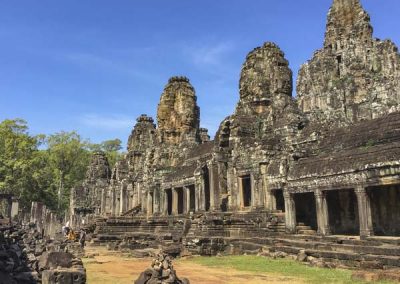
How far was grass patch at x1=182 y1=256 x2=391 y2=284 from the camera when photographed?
11.4 meters

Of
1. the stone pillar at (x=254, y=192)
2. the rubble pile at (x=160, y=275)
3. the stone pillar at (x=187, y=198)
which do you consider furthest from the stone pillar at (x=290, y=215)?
the stone pillar at (x=187, y=198)

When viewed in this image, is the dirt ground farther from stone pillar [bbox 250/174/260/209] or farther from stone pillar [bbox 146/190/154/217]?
stone pillar [bbox 146/190/154/217]

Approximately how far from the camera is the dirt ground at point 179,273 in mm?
11570

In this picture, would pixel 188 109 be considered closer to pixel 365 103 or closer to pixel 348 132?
pixel 365 103

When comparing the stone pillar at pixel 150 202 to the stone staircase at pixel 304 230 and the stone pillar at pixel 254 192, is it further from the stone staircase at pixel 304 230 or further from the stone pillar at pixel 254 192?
the stone staircase at pixel 304 230

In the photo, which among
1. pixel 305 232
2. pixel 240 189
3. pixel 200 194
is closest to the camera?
pixel 305 232

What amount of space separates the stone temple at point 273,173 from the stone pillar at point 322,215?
42mm

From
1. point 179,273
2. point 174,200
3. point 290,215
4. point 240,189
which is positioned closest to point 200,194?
point 240,189

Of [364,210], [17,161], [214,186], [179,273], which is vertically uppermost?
[17,161]

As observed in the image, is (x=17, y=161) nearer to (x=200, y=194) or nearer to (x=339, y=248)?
(x=200, y=194)

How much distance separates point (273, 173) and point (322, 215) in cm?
428

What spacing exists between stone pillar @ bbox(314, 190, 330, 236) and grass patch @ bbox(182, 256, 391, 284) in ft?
8.93

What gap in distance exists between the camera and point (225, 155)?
2495cm

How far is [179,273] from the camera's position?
43.6 feet
